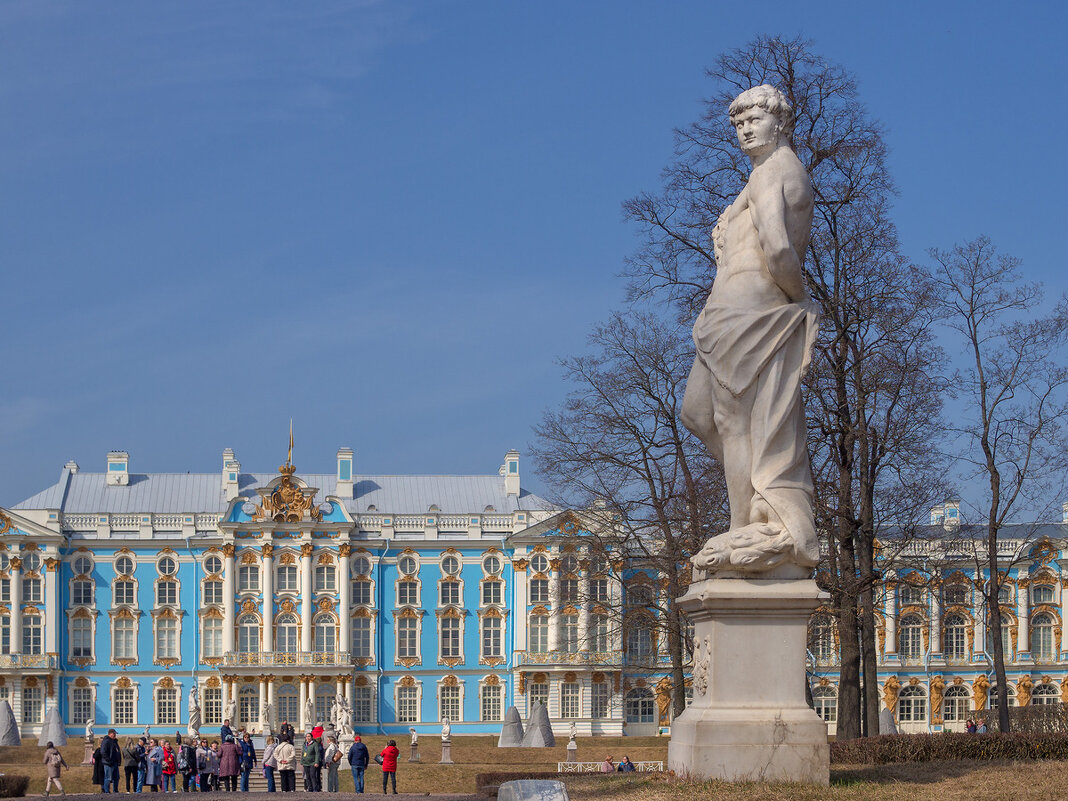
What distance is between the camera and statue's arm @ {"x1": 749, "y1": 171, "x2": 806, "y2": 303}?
8.92 metres

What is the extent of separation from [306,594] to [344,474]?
7150mm

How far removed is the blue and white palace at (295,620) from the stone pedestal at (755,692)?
2090 inches

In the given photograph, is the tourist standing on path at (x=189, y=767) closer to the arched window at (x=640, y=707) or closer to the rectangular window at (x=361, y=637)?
the rectangular window at (x=361, y=637)

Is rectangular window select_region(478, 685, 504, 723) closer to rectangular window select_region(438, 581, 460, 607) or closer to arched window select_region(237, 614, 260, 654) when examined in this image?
rectangular window select_region(438, 581, 460, 607)

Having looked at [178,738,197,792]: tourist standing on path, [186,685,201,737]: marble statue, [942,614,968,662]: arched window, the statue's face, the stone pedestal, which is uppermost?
the statue's face

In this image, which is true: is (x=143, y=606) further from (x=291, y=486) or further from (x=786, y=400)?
(x=786, y=400)

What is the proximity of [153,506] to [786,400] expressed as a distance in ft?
201

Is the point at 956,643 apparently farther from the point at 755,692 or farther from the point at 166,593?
the point at 755,692

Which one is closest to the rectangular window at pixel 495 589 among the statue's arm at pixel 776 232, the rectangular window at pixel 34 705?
the rectangular window at pixel 34 705

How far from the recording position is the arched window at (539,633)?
64438 mm

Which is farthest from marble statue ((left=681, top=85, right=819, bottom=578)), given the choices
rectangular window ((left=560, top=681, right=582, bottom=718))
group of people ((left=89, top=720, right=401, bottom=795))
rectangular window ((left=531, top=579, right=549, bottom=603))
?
rectangular window ((left=531, top=579, right=549, bottom=603))

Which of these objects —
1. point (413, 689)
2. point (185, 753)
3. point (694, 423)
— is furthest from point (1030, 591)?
point (694, 423)

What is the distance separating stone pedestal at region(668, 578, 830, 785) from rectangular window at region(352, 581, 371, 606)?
5665cm

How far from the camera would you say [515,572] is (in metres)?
64.9
